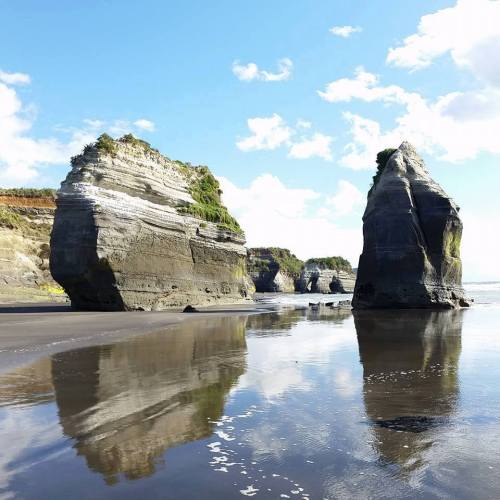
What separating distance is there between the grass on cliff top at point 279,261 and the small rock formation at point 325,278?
781 cm

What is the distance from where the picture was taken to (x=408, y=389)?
6.32m

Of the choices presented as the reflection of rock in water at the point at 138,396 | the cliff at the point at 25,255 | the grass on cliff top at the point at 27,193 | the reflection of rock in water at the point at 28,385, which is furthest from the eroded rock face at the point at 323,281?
the reflection of rock in water at the point at 28,385

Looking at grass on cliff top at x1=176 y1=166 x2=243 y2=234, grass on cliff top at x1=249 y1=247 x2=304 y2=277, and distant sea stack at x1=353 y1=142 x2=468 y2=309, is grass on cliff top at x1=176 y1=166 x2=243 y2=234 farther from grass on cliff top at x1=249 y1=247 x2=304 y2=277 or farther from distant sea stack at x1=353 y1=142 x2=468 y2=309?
grass on cliff top at x1=249 y1=247 x2=304 y2=277

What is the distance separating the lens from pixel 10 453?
3.85 m

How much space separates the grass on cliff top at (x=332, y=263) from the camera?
102688mm

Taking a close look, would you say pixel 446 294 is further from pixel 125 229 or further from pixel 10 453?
pixel 10 453

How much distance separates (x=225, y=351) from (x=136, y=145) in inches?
696

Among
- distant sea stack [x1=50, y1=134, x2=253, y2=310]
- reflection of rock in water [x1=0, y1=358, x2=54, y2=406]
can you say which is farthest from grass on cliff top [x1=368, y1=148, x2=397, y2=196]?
reflection of rock in water [x1=0, y1=358, x2=54, y2=406]

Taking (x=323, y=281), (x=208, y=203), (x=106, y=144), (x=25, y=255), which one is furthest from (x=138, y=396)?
(x=323, y=281)

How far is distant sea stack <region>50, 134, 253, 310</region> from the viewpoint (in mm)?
20625

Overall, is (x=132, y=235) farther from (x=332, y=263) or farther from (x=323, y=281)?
(x=332, y=263)

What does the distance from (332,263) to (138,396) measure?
3952 inches

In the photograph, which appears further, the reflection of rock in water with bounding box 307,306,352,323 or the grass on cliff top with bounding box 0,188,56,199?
the grass on cliff top with bounding box 0,188,56,199

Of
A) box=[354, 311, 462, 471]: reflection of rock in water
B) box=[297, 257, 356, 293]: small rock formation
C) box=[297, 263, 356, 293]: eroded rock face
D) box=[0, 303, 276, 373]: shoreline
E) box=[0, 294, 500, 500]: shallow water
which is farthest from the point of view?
box=[297, 257, 356, 293]: small rock formation
